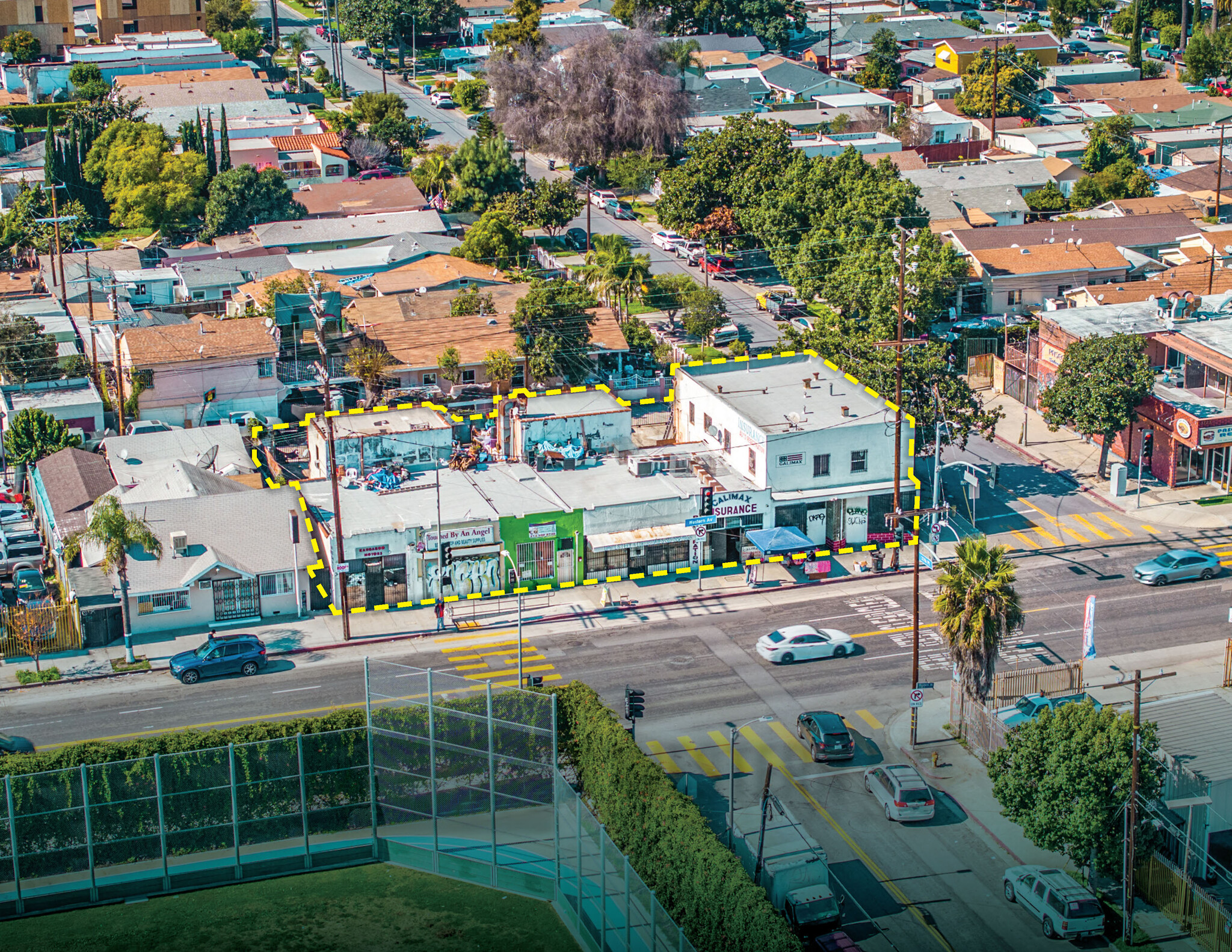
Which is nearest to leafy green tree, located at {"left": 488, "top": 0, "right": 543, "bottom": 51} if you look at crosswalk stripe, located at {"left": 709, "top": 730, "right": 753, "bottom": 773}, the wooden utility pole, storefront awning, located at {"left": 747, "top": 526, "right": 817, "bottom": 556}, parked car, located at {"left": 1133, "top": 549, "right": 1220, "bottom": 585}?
storefront awning, located at {"left": 747, "top": 526, "right": 817, "bottom": 556}

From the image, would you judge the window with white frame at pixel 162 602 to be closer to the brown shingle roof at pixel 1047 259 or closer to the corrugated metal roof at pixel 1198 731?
the corrugated metal roof at pixel 1198 731

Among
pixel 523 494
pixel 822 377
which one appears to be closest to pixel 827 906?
pixel 523 494

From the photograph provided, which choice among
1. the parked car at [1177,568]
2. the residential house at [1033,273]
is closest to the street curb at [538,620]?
the parked car at [1177,568]

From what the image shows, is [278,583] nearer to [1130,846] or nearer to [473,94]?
[1130,846]

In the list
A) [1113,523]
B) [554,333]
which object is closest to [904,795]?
[1113,523]

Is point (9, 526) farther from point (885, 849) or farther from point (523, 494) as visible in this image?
point (885, 849)

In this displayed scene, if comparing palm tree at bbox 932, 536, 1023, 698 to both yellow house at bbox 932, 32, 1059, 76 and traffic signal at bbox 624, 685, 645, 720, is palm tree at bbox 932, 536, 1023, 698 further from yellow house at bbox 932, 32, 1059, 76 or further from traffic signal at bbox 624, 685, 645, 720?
yellow house at bbox 932, 32, 1059, 76
